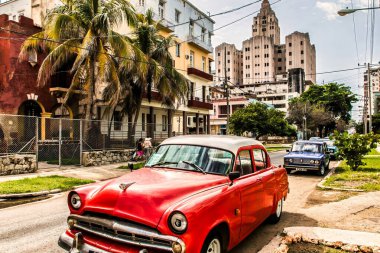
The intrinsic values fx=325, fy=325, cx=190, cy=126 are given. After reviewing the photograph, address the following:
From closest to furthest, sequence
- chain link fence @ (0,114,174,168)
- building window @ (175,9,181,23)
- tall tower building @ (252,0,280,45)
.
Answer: chain link fence @ (0,114,174,168) → building window @ (175,9,181,23) → tall tower building @ (252,0,280,45)

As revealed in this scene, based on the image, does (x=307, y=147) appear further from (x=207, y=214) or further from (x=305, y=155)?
(x=207, y=214)

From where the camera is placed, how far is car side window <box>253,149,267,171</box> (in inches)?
236

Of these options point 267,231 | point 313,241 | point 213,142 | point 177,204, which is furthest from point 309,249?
point 177,204

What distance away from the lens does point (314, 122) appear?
63.7 m

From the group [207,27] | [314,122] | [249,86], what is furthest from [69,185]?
[249,86]

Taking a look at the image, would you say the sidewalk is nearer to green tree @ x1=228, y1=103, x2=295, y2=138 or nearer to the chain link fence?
the chain link fence

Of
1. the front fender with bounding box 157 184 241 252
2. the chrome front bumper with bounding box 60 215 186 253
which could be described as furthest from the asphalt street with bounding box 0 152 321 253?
the chrome front bumper with bounding box 60 215 186 253

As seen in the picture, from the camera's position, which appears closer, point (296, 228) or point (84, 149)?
point (296, 228)

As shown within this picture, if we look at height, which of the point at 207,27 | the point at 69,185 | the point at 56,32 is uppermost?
the point at 207,27

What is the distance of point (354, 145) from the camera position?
14.7 m

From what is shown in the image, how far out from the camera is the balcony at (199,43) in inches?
1344

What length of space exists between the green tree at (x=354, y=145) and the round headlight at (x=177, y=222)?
1354 centimetres

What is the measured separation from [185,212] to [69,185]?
9.61 metres

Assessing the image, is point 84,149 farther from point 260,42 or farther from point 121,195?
point 260,42
